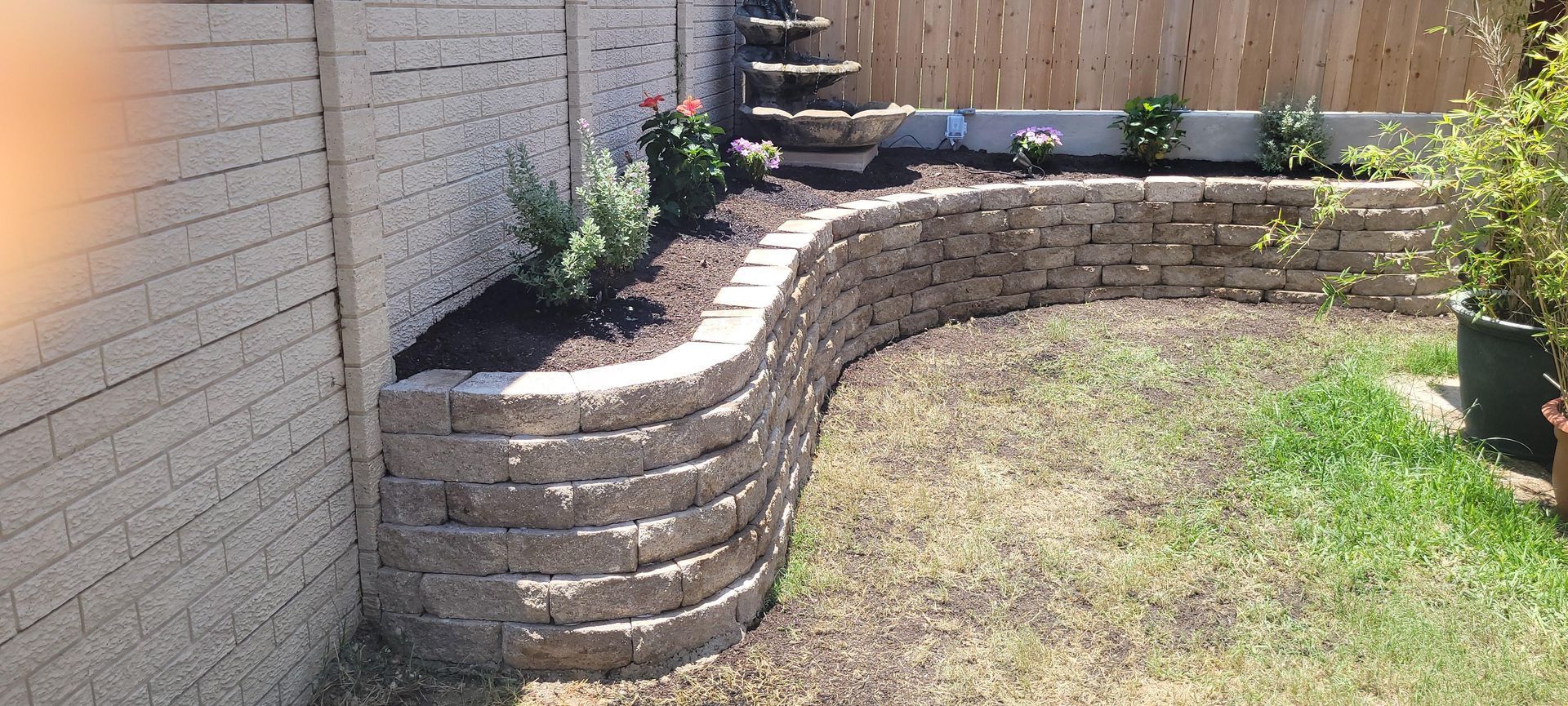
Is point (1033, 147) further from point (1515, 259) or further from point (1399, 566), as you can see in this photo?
point (1399, 566)

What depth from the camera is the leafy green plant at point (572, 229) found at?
12.9 feet

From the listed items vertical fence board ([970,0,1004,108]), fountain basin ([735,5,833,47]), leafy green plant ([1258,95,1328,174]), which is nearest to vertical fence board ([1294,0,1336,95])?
leafy green plant ([1258,95,1328,174])

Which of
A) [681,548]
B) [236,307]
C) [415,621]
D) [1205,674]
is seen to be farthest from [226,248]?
[1205,674]

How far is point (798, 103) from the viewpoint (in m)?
7.14

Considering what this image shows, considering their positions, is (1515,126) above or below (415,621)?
above

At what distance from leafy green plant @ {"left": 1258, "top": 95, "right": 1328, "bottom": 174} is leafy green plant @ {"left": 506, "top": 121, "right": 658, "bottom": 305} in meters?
4.81

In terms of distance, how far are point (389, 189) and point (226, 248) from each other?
82 cm

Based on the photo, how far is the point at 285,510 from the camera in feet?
9.43

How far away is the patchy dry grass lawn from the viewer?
3.26 m

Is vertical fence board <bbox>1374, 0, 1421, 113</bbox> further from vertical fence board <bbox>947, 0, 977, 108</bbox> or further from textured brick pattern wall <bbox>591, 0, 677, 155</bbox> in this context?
textured brick pattern wall <bbox>591, 0, 677, 155</bbox>

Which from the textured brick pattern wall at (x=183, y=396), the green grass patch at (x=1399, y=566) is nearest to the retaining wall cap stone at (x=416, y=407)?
the textured brick pattern wall at (x=183, y=396)

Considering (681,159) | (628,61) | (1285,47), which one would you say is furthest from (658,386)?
(1285,47)

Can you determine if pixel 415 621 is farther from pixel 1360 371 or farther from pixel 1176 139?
pixel 1176 139

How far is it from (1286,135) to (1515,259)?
3148 mm
